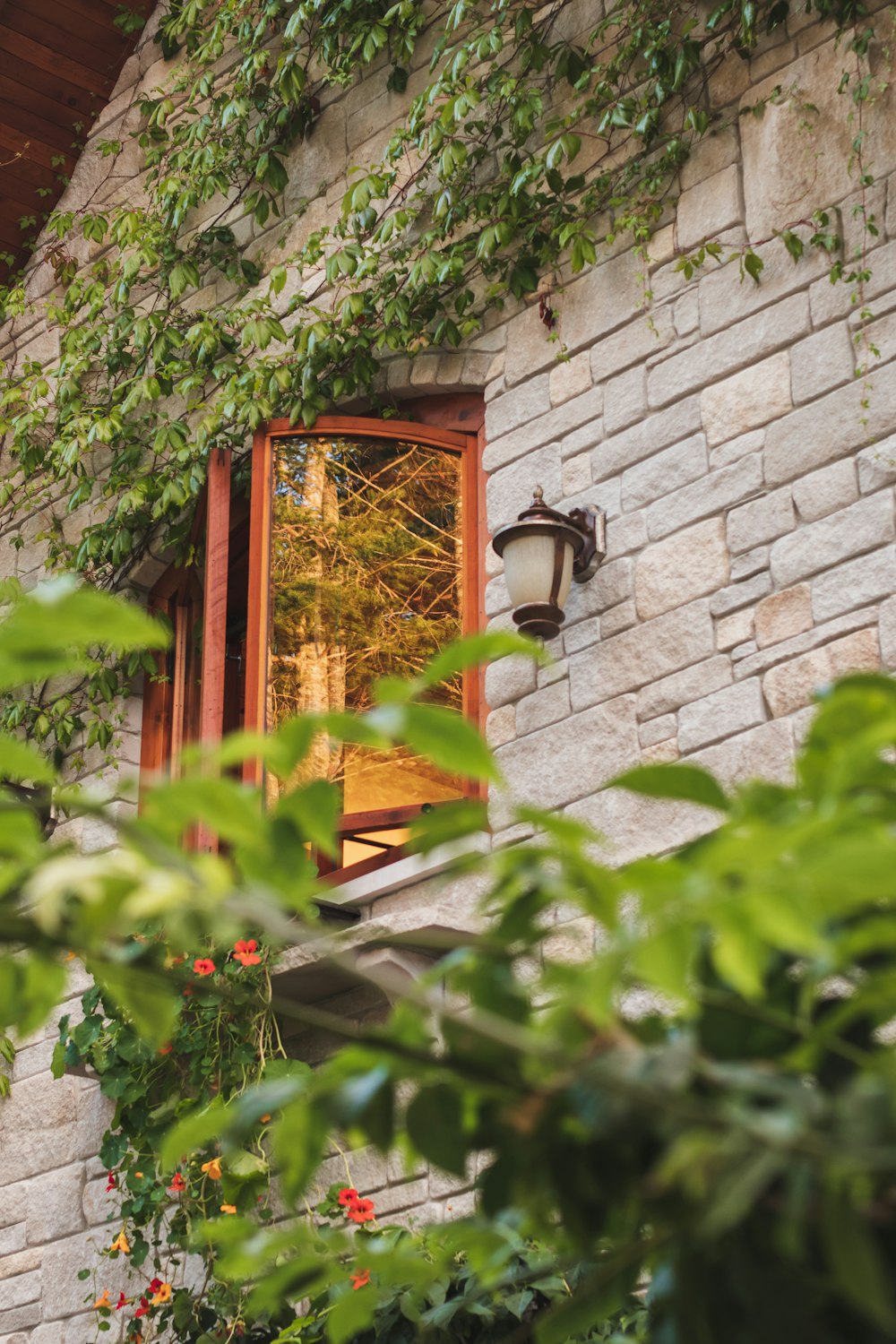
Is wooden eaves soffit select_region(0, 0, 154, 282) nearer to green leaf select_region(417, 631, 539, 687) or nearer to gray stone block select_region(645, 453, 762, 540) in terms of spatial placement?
gray stone block select_region(645, 453, 762, 540)

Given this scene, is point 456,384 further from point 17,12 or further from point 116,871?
point 116,871

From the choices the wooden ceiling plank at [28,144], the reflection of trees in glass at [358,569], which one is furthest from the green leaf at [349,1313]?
the wooden ceiling plank at [28,144]

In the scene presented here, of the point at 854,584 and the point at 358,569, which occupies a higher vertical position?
the point at 358,569

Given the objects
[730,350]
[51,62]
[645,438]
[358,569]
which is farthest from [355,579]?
[51,62]

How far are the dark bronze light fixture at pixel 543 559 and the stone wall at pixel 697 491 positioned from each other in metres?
0.06

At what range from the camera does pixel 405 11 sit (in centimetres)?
427

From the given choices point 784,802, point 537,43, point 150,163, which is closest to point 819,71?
point 537,43

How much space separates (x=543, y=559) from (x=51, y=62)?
11.2ft

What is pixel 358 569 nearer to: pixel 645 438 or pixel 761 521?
pixel 645 438

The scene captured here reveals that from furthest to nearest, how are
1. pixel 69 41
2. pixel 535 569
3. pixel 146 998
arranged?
pixel 69 41 → pixel 535 569 → pixel 146 998

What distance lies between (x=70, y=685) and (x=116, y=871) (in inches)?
180

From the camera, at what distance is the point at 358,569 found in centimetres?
409

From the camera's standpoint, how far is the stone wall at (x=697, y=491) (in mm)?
3154

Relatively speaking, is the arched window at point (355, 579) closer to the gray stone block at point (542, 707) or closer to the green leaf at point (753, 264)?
the gray stone block at point (542, 707)
